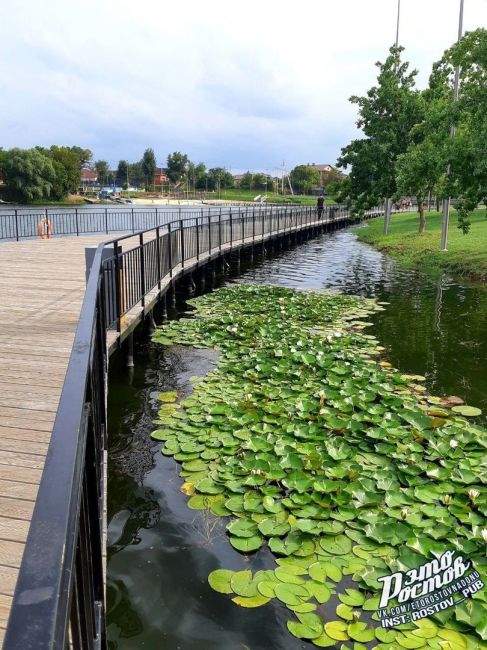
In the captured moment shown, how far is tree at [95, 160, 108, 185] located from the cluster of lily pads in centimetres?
17143

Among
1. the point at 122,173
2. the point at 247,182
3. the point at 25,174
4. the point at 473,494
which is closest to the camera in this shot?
the point at 473,494

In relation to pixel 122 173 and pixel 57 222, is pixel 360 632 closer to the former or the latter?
pixel 57 222

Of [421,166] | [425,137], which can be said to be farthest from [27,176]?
[421,166]

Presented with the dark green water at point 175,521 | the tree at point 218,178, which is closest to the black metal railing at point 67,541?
the dark green water at point 175,521

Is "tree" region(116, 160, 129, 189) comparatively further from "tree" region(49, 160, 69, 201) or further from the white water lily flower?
the white water lily flower

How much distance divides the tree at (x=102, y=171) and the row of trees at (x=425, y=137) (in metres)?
148

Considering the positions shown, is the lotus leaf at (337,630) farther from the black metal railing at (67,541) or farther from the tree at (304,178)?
the tree at (304,178)

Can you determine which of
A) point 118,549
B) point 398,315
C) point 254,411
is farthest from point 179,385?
point 398,315

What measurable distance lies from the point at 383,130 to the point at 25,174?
155ft

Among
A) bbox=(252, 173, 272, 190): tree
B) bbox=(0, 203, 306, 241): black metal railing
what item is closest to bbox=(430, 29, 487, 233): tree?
bbox=(0, 203, 306, 241): black metal railing

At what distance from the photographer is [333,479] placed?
5.09 meters

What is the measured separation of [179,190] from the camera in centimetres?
16000

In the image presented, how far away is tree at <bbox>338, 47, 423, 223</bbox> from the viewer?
29703mm

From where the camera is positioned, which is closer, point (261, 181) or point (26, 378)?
point (26, 378)
